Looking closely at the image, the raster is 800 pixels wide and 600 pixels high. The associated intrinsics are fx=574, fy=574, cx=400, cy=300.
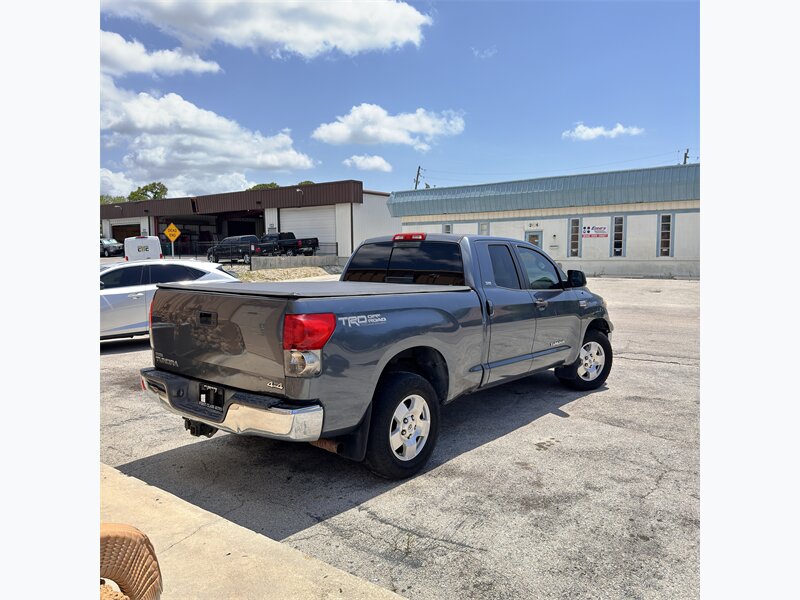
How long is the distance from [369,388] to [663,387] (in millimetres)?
5007

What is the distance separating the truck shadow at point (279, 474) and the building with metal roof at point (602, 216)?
28.3 meters

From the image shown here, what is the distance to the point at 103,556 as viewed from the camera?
5.91 feet

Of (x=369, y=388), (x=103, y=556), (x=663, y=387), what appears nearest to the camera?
(x=103, y=556)

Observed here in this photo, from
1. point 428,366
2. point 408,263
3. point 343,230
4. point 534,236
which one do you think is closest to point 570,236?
point 534,236

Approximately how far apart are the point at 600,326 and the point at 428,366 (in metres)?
3.43

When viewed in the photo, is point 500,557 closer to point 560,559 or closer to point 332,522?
point 560,559

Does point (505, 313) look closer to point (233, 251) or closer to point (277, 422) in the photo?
point (277, 422)

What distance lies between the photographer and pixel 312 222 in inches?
1834

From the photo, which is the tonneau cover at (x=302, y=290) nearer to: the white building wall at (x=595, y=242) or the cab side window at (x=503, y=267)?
the cab side window at (x=503, y=267)

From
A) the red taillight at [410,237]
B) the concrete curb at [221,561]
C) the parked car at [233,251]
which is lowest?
the concrete curb at [221,561]

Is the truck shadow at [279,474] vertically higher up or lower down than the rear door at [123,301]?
lower down

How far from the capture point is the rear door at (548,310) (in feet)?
20.1

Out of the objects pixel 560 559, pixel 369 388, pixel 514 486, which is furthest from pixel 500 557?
pixel 369 388

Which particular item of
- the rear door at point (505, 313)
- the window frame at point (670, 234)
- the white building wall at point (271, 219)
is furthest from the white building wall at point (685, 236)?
the white building wall at point (271, 219)
